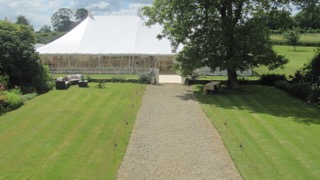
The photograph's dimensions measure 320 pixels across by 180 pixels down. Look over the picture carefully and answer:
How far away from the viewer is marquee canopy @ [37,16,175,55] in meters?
39.6

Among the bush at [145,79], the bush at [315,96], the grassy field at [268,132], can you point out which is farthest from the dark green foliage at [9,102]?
the bush at [315,96]

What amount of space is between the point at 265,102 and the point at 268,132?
754 cm

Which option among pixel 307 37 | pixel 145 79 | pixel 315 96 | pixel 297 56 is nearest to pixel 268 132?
pixel 315 96

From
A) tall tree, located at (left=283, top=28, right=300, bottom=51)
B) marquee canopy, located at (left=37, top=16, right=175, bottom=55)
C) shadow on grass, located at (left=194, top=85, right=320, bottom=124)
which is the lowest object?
shadow on grass, located at (left=194, top=85, right=320, bottom=124)

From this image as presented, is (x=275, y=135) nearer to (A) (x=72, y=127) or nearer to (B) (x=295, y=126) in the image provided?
(B) (x=295, y=126)

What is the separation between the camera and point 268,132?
1688cm

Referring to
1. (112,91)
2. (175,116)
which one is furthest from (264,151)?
(112,91)

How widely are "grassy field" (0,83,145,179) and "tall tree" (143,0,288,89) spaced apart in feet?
17.8

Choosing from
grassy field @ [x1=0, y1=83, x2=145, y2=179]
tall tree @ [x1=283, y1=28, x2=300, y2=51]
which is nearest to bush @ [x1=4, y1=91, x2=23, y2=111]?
grassy field @ [x1=0, y1=83, x2=145, y2=179]

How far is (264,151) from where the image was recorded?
46.5 feet

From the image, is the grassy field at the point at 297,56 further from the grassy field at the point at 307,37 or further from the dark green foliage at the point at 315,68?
the dark green foliage at the point at 315,68

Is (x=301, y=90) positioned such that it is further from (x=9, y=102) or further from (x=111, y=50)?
(x=111, y=50)

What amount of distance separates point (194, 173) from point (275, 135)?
5.66 meters

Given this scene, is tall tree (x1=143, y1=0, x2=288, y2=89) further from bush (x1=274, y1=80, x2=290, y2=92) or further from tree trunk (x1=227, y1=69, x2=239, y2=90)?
bush (x1=274, y1=80, x2=290, y2=92)
